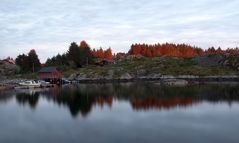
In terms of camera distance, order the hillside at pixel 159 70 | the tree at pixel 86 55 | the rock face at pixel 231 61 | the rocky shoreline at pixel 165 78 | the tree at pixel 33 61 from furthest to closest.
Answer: the tree at pixel 86 55, the tree at pixel 33 61, the rock face at pixel 231 61, the hillside at pixel 159 70, the rocky shoreline at pixel 165 78

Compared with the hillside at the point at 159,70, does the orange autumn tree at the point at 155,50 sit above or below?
above

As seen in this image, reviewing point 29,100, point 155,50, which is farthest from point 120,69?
point 29,100

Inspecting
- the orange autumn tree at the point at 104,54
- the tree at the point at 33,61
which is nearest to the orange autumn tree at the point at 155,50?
the orange autumn tree at the point at 104,54

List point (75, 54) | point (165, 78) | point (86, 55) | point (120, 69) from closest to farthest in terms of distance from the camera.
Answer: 1. point (165, 78)
2. point (120, 69)
3. point (75, 54)
4. point (86, 55)

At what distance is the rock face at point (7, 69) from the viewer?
140500 millimetres

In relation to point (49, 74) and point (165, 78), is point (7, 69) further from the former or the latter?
point (165, 78)

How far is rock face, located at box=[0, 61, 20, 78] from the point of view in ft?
461

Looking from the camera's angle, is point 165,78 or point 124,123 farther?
point 165,78

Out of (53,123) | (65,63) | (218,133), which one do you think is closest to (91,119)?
(53,123)

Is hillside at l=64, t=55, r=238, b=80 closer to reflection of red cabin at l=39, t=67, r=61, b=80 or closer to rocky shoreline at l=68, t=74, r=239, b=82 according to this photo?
rocky shoreline at l=68, t=74, r=239, b=82

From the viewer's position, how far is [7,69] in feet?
489

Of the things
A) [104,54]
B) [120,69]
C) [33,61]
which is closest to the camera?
[33,61]

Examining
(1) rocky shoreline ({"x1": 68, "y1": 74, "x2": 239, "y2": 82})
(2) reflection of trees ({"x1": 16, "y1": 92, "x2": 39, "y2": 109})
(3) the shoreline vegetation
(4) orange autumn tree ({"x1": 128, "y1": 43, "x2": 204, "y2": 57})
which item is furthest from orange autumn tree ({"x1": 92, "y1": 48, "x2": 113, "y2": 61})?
(2) reflection of trees ({"x1": 16, "y1": 92, "x2": 39, "y2": 109})

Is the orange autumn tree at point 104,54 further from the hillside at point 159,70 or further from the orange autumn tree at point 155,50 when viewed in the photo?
the hillside at point 159,70
